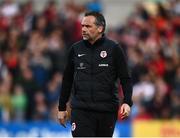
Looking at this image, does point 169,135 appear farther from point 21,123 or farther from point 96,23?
point 96,23

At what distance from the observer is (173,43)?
22.0 meters

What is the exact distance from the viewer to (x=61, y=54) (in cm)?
2073

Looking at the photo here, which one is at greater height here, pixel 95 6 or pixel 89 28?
pixel 95 6

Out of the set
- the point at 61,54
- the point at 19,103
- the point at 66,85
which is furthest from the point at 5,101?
the point at 66,85

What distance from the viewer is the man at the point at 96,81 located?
1013cm

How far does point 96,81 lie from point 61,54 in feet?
34.9

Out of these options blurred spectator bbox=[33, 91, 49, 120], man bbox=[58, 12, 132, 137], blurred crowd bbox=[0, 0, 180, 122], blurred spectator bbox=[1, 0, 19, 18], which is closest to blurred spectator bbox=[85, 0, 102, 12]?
blurred crowd bbox=[0, 0, 180, 122]

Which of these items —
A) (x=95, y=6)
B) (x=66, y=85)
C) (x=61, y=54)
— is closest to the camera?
(x=66, y=85)

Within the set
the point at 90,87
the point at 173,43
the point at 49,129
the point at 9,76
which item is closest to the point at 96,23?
the point at 90,87

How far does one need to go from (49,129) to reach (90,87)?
8226 mm

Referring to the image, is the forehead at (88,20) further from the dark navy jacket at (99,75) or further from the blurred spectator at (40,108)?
the blurred spectator at (40,108)

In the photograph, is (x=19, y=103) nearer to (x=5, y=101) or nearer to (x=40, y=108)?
(x=5, y=101)

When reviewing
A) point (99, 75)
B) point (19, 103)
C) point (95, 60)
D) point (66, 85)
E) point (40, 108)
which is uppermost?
point (95, 60)

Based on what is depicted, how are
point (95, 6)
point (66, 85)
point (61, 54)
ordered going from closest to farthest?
point (66, 85)
point (61, 54)
point (95, 6)
